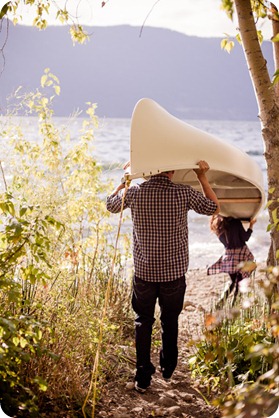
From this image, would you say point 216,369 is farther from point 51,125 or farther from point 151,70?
point 151,70

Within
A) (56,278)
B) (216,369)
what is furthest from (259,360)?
(56,278)

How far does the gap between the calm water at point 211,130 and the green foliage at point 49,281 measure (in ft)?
0.82

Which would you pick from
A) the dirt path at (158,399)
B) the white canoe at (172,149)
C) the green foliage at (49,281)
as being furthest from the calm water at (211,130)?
the dirt path at (158,399)

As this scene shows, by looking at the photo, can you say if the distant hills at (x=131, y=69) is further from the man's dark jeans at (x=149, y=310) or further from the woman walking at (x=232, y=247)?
the man's dark jeans at (x=149, y=310)

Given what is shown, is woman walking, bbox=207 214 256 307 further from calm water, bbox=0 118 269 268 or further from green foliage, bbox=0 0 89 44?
green foliage, bbox=0 0 89 44

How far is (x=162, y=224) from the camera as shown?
3.10m

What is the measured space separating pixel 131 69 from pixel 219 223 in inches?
788

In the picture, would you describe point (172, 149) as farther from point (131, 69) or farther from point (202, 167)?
point (131, 69)

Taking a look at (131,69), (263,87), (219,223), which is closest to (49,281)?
(263,87)

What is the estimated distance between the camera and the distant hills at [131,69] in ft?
63.3

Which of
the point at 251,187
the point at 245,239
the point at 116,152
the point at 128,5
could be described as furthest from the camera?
the point at 116,152

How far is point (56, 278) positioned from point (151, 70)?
73.5 feet

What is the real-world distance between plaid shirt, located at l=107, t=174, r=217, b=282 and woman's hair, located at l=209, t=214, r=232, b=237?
1.65m

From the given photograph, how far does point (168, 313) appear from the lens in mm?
3172
